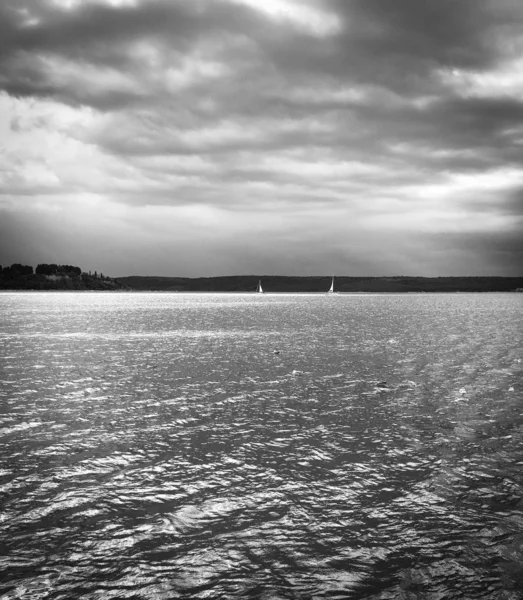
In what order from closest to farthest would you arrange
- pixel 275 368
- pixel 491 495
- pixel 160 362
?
pixel 491 495, pixel 275 368, pixel 160 362

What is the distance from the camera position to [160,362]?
41562 millimetres

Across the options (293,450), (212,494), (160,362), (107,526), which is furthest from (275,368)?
(107,526)

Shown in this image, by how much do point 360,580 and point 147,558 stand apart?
4533mm

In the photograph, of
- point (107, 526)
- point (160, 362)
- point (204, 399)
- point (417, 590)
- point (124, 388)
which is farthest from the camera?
point (160, 362)

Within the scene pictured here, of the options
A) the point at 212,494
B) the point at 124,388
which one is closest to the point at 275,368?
the point at 124,388

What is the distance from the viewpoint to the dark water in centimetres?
1030

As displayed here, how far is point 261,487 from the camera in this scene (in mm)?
15016

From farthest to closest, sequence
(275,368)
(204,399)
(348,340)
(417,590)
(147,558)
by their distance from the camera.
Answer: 1. (348,340)
2. (275,368)
3. (204,399)
4. (147,558)
5. (417,590)

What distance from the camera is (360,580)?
33.4 ft

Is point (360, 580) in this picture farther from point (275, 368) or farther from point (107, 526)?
point (275, 368)

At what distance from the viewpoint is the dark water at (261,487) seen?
10.3 meters

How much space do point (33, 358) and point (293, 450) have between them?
31.7 metres

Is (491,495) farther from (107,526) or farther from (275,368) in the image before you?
(275,368)

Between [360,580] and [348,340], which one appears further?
[348,340]
